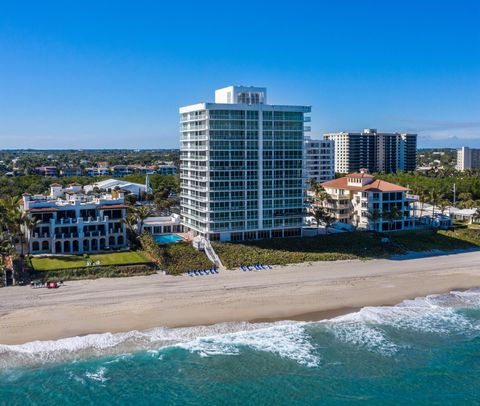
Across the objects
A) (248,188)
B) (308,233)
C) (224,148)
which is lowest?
(308,233)

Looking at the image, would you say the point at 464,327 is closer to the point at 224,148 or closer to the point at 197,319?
the point at 197,319

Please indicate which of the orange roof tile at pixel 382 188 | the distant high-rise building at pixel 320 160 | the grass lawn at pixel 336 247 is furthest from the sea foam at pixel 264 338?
the distant high-rise building at pixel 320 160

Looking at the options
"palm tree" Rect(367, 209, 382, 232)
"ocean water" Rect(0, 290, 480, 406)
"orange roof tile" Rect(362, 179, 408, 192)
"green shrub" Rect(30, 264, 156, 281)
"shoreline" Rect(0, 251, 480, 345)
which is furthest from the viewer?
"orange roof tile" Rect(362, 179, 408, 192)

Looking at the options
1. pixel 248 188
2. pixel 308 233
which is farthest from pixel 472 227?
pixel 248 188

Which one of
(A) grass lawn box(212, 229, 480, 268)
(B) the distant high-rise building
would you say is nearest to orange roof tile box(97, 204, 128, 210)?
(A) grass lawn box(212, 229, 480, 268)

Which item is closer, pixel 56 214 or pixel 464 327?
pixel 464 327

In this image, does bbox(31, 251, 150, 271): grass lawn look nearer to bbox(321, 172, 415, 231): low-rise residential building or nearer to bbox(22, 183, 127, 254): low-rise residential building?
bbox(22, 183, 127, 254): low-rise residential building
